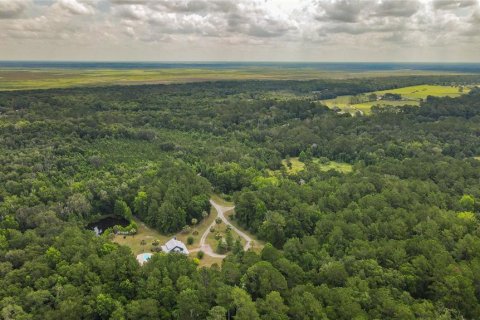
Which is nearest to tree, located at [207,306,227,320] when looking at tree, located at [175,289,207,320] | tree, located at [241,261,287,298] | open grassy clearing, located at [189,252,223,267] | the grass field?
tree, located at [175,289,207,320]

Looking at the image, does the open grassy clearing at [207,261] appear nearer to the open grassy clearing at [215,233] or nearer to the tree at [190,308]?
the open grassy clearing at [215,233]

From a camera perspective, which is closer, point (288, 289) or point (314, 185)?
point (288, 289)

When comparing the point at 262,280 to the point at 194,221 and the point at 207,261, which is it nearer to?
the point at 207,261

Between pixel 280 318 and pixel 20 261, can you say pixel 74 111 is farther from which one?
pixel 280 318

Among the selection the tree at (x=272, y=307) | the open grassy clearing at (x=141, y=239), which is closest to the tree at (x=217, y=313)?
the tree at (x=272, y=307)

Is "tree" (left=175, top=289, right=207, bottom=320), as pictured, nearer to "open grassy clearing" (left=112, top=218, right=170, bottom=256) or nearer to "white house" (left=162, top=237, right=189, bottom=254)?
"white house" (left=162, top=237, right=189, bottom=254)

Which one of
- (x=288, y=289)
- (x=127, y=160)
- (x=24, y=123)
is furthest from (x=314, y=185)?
(x=24, y=123)
